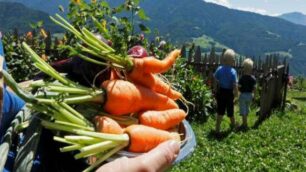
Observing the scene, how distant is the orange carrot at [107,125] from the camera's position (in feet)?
4.26

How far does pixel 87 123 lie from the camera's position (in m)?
1.34

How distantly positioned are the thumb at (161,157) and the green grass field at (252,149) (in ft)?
16.4

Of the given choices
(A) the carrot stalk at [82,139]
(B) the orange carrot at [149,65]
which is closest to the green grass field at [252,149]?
(B) the orange carrot at [149,65]

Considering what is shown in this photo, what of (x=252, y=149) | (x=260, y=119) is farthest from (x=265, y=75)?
(x=252, y=149)

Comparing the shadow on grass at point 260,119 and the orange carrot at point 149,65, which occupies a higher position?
the orange carrot at point 149,65

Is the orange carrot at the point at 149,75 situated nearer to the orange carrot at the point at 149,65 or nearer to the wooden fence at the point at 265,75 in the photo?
the orange carrot at the point at 149,65

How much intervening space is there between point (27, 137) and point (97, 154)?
0.70 ft

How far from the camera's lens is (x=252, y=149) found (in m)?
7.89

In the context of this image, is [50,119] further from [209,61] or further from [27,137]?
[209,61]

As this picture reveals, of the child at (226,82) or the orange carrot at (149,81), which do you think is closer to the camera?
the orange carrot at (149,81)

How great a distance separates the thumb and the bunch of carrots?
0.44 ft

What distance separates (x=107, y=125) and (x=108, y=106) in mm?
144

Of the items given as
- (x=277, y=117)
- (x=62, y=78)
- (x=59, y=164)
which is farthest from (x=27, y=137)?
(x=277, y=117)

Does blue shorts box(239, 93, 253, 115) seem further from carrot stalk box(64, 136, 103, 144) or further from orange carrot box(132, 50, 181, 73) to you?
carrot stalk box(64, 136, 103, 144)
